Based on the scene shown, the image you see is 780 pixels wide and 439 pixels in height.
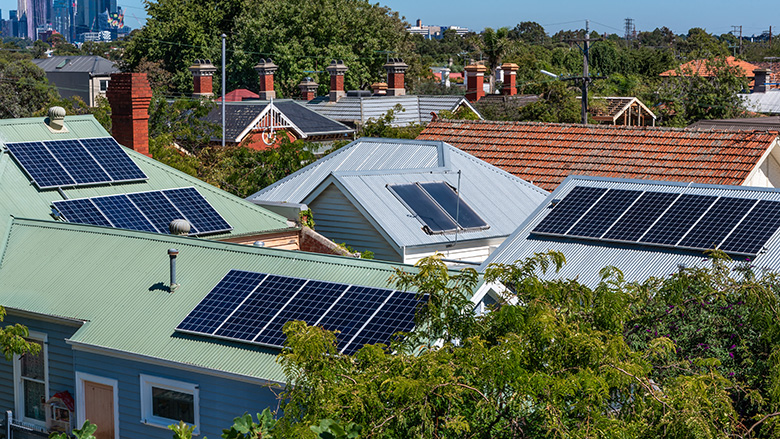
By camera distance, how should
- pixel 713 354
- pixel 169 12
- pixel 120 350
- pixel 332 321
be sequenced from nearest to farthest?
pixel 713 354
pixel 332 321
pixel 120 350
pixel 169 12

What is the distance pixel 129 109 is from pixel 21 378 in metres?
8.88

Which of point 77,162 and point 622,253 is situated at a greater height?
point 77,162

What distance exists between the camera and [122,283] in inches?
599

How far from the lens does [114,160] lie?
67.6 ft

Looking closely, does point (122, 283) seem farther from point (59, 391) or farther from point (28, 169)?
point (28, 169)

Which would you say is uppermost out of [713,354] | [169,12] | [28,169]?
[169,12]


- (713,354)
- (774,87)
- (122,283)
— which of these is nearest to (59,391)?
(122,283)

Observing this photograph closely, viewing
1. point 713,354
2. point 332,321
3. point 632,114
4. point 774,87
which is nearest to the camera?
point 713,354

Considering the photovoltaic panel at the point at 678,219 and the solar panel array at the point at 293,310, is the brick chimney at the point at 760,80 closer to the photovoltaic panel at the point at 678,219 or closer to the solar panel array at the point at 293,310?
the photovoltaic panel at the point at 678,219

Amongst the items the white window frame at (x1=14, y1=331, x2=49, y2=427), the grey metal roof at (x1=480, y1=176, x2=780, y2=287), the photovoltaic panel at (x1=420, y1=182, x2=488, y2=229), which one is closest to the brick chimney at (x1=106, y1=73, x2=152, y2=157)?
the photovoltaic panel at (x1=420, y1=182, x2=488, y2=229)

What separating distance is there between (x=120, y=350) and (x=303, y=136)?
3185 centimetres

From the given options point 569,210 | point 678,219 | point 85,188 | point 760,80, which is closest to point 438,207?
point 569,210

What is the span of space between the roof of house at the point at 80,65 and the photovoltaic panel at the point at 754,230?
282 ft

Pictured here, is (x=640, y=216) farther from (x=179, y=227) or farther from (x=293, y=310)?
(x=179, y=227)
